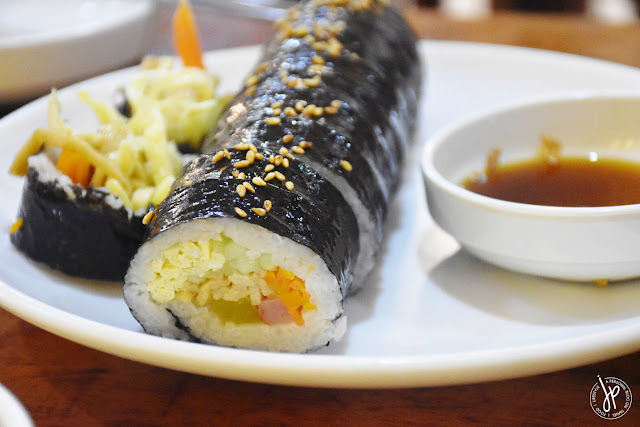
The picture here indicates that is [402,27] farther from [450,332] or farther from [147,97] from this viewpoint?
[450,332]

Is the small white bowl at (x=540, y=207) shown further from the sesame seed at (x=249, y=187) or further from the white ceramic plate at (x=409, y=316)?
the sesame seed at (x=249, y=187)

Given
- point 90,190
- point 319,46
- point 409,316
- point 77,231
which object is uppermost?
point 319,46

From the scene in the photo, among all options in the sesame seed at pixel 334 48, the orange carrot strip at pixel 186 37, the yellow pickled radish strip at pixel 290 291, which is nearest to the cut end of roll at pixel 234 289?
the yellow pickled radish strip at pixel 290 291

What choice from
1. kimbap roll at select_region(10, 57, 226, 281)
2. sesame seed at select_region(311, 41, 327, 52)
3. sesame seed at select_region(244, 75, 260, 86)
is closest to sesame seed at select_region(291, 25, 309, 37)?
sesame seed at select_region(311, 41, 327, 52)

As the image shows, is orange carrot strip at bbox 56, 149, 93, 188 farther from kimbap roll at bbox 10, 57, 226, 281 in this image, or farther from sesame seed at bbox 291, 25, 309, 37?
sesame seed at bbox 291, 25, 309, 37

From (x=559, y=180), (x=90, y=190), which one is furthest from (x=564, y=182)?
Result: (x=90, y=190)

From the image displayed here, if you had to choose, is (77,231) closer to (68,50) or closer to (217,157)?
(217,157)

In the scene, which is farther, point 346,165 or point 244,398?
point 346,165
